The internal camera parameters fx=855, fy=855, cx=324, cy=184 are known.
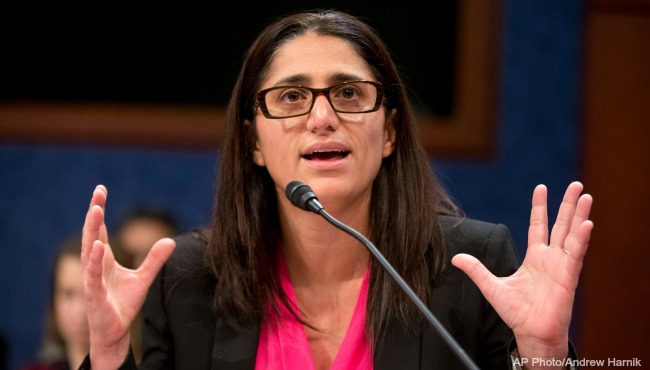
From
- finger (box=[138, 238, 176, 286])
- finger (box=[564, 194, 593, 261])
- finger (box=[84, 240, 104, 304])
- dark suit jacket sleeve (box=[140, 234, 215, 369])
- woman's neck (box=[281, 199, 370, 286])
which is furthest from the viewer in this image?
woman's neck (box=[281, 199, 370, 286])

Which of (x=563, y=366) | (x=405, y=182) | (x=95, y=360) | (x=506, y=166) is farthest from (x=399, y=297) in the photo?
(x=506, y=166)

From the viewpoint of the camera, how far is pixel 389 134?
2.15 m

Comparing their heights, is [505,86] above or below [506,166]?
above

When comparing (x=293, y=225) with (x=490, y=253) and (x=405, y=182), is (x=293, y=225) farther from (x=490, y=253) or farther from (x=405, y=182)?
(x=490, y=253)

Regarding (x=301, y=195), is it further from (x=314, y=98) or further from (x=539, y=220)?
(x=539, y=220)

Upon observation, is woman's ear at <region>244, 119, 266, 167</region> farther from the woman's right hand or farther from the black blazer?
the woman's right hand

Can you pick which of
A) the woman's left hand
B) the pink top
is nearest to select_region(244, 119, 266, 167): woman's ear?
the pink top

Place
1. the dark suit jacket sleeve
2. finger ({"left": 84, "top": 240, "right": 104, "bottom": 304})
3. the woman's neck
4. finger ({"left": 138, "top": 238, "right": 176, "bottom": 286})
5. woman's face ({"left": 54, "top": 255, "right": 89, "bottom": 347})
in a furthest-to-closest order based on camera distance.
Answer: woman's face ({"left": 54, "top": 255, "right": 89, "bottom": 347}) < the woman's neck < the dark suit jacket sleeve < finger ({"left": 138, "top": 238, "right": 176, "bottom": 286}) < finger ({"left": 84, "top": 240, "right": 104, "bottom": 304})

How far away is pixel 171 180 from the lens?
374 cm

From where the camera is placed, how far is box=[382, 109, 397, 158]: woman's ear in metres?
2.13

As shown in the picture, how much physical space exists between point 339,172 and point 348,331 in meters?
0.36

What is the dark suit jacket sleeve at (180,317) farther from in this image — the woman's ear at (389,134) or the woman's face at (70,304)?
the woman's face at (70,304)

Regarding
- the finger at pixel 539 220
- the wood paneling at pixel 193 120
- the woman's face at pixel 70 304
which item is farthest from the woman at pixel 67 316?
the finger at pixel 539 220

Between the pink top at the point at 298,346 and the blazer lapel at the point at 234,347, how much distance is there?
3cm
